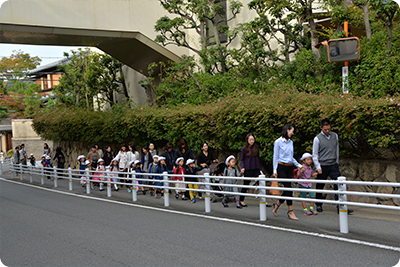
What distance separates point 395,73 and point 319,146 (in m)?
5.07

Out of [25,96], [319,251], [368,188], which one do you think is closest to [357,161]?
[368,188]

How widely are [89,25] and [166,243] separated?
14532mm

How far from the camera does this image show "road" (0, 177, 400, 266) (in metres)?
5.54

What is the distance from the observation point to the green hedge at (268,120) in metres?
9.12

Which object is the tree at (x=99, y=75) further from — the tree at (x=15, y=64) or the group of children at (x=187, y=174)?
the tree at (x=15, y=64)

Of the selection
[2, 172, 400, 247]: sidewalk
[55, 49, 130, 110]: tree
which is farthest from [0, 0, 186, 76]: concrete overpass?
[2, 172, 400, 247]: sidewalk

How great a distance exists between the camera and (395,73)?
37.9 feet

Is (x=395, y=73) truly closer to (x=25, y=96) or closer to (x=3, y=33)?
(x=3, y=33)

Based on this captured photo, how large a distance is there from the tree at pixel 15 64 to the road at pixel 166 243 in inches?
1790

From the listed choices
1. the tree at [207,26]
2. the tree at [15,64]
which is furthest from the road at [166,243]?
the tree at [15,64]

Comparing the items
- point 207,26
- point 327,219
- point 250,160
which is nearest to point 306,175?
point 327,219

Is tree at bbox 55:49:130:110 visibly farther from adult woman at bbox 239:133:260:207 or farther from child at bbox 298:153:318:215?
child at bbox 298:153:318:215

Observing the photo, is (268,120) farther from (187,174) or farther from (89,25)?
(89,25)

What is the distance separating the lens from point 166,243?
6.73 metres
